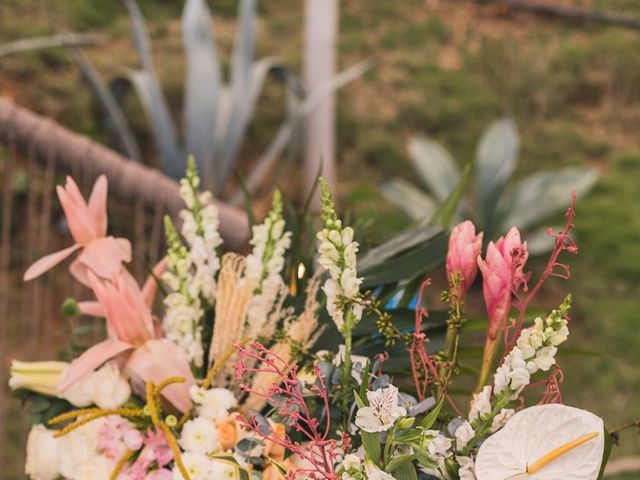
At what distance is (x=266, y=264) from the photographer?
0.79 m

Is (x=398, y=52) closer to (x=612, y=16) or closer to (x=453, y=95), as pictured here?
(x=453, y=95)

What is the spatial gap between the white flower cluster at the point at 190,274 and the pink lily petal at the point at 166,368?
2cm

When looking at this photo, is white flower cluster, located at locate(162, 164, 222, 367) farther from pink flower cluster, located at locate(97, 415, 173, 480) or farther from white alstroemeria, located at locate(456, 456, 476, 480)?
white alstroemeria, located at locate(456, 456, 476, 480)

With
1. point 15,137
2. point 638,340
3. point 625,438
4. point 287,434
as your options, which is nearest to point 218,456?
point 287,434

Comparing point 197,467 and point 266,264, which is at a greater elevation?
point 266,264

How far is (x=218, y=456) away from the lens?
68 centimetres

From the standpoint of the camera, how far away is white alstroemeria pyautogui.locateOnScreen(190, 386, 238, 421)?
730 millimetres

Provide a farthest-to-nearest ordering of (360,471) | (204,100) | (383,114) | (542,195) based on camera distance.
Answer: (383,114), (542,195), (204,100), (360,471)

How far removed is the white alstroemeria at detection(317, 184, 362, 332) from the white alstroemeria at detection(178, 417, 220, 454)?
0.15 meters

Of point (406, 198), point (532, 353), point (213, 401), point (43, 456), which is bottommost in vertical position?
point (406, 198)

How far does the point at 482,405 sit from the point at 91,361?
341mm

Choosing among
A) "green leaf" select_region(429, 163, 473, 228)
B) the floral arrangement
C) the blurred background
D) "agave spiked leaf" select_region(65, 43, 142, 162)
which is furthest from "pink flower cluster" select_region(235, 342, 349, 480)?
"agave spiked leaf" select_region(65, 43, 142, 162)

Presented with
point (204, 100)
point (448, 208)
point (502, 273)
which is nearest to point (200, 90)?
point (204, 100)

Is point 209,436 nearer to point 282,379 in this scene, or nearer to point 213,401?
point 213,401
